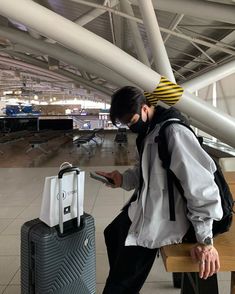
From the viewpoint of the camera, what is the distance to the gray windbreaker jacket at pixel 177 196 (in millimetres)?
1611

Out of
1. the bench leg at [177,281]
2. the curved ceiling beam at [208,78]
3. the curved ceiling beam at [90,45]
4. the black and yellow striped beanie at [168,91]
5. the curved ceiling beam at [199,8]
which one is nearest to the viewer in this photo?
the bench leg at [177,281]

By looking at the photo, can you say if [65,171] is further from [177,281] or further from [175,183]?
[177,281]

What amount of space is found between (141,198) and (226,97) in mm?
12815

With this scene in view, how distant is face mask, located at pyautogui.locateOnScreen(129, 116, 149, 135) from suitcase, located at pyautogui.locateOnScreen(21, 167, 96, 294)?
3.04 feet

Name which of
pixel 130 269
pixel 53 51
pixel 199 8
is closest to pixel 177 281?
pixel 130 269

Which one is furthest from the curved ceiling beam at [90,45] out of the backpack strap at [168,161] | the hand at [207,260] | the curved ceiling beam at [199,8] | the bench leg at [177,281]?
the hand at [207,260]

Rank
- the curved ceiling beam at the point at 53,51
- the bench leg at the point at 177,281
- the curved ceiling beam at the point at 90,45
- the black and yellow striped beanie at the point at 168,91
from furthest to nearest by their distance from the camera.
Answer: the curved ceiling beam at the point at 53,51 < the black and yellow striped beanie at the point at 168,91 < the curved ceiling beam at the point at 90,45 < the bench leg at the point at 177,281

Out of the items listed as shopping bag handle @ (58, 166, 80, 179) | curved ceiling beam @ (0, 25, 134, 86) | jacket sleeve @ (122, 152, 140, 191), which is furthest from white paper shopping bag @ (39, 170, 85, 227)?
curved ceiling beam @ (0, 25, 134, 86)

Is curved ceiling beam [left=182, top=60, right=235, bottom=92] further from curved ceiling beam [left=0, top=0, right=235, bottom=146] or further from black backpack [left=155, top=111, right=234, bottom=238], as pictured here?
black backpack [left=155, top=111, right=234, bottom=238]

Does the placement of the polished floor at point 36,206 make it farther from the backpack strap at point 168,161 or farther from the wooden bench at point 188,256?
the backpack strap at point 168,161

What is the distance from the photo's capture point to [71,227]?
8.12 feet

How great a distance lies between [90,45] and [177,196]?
Answer: 10.7 feet

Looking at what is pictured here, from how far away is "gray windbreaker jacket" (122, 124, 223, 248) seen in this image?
161 centimetres

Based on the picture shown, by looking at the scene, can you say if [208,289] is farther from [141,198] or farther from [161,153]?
[161,153]
